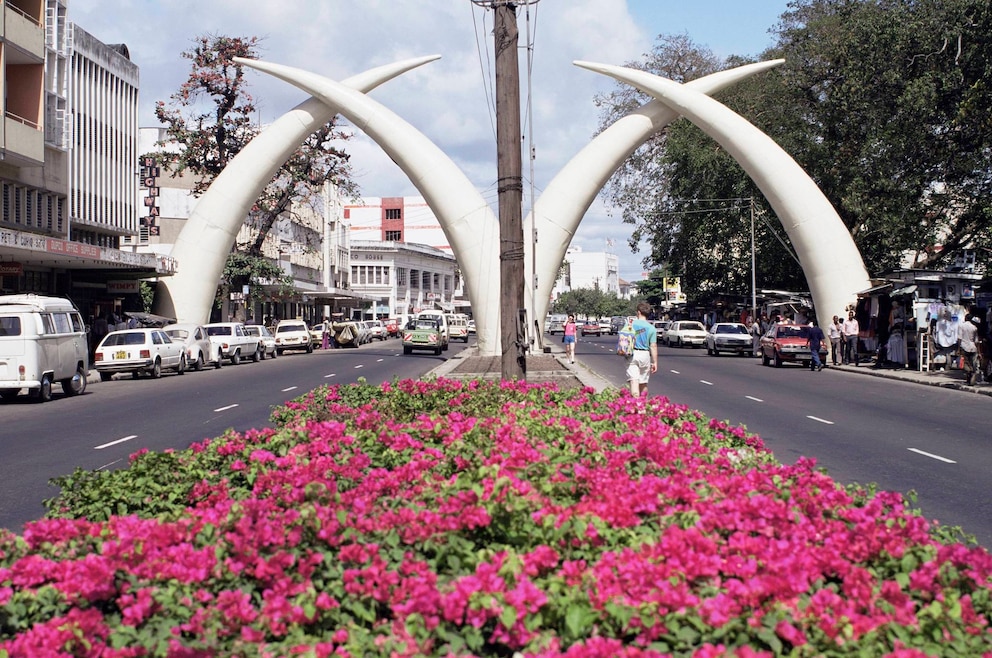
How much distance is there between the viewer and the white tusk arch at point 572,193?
134ft

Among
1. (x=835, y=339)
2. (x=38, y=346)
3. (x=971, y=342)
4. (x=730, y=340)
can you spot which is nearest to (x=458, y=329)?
(x=730, y=340)

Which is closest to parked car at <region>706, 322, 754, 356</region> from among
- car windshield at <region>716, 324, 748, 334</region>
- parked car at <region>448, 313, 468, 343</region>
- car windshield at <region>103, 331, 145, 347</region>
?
car windshield at <region>716, 324, 748, 334</region>

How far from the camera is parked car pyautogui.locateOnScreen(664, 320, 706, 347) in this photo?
54.0 meters

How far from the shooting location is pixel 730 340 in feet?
142

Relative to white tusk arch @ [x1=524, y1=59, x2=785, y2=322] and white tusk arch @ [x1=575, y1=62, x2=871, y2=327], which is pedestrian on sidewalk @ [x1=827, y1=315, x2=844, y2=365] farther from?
white tusk arch @ [x1=524, y1=59, x2=785, y2=322]

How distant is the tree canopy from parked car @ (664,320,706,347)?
12.5 ft

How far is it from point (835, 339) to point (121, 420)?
Result: 82.2ft

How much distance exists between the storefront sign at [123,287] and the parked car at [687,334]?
28366mm

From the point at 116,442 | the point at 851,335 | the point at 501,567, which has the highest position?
the point at 851,335

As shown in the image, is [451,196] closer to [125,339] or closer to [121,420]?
[125,339]

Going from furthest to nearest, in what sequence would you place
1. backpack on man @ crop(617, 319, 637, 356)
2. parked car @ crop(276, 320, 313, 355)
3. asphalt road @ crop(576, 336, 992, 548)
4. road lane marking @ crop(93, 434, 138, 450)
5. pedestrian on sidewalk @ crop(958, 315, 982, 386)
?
parked car @ crop(276, 320, 313, 355)
pedestrian on sidewalk @ crop(958, 315, 982, 386)
backpack on man @ crop(617, 319, 637, 356)
road lane marking @ crop(93, 434, 138, 450)
asphalt road @ crop(576, 336, 992, 548)

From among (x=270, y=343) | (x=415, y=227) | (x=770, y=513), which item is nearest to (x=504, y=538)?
(x=770, y=513)

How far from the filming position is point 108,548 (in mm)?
4293

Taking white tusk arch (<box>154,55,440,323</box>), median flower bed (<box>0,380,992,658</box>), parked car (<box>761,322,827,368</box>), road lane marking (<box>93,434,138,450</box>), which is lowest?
road lane marking (<box>93,434,138,450</box>)
